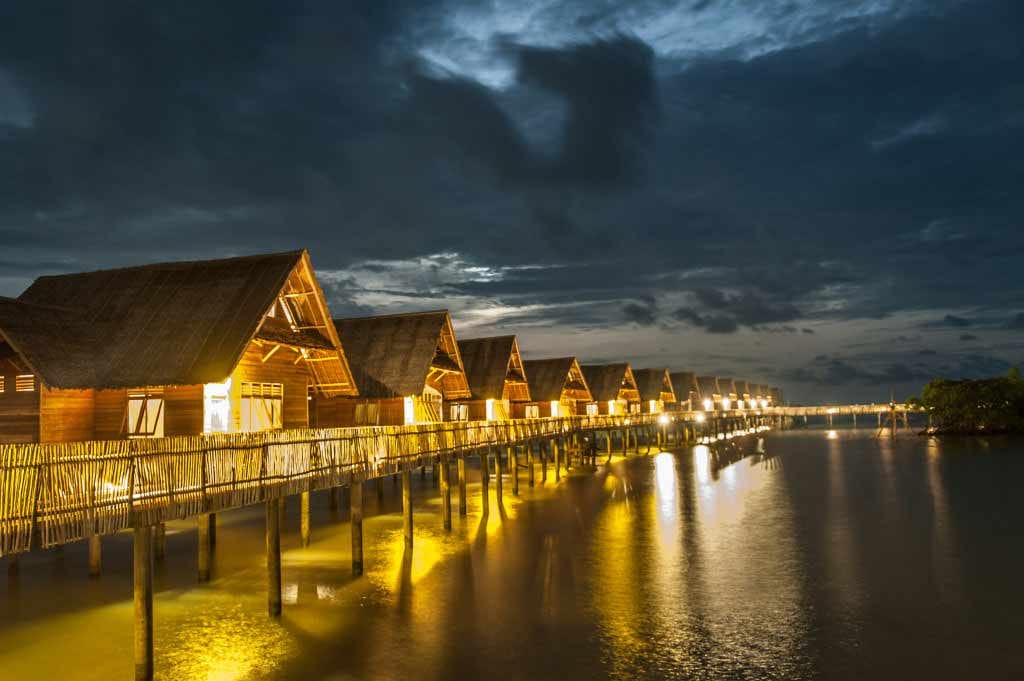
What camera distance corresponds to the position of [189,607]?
760 inches

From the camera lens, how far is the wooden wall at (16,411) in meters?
23.3

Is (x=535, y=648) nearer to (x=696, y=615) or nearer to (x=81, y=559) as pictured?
(x=696, y=615)

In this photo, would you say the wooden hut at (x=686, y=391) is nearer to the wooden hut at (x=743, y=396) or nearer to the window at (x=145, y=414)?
the wooden hut at (x=743, y=396)

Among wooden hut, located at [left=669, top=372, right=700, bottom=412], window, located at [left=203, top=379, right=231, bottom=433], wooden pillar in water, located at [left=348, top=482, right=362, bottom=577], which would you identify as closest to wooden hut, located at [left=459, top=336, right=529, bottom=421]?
window, located at [left=203, top=379, right=231, bottom=433]

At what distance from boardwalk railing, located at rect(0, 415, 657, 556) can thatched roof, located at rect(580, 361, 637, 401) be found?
2207 inches

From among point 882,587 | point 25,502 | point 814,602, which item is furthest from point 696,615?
point 25,502

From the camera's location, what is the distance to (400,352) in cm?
4094

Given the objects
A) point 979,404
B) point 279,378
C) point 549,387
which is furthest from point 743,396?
point 279,378

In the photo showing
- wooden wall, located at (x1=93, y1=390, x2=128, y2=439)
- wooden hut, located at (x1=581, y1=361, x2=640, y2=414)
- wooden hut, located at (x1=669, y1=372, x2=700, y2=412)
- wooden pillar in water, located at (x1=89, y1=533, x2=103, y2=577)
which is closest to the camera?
wooden pillar in water, located at (x1=89, y1=533, x2=103, y2=577)

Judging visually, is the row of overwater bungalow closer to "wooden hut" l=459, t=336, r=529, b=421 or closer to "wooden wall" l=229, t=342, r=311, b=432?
"wooden wall" l=229, t=342, r=311, b=432

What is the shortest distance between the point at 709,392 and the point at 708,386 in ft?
4.81

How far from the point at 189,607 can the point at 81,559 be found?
8.17m

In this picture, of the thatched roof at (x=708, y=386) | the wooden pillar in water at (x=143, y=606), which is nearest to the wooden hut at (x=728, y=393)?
the thatched roof at (x=708, y=386)

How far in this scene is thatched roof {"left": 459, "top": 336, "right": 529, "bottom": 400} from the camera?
52.4 m
